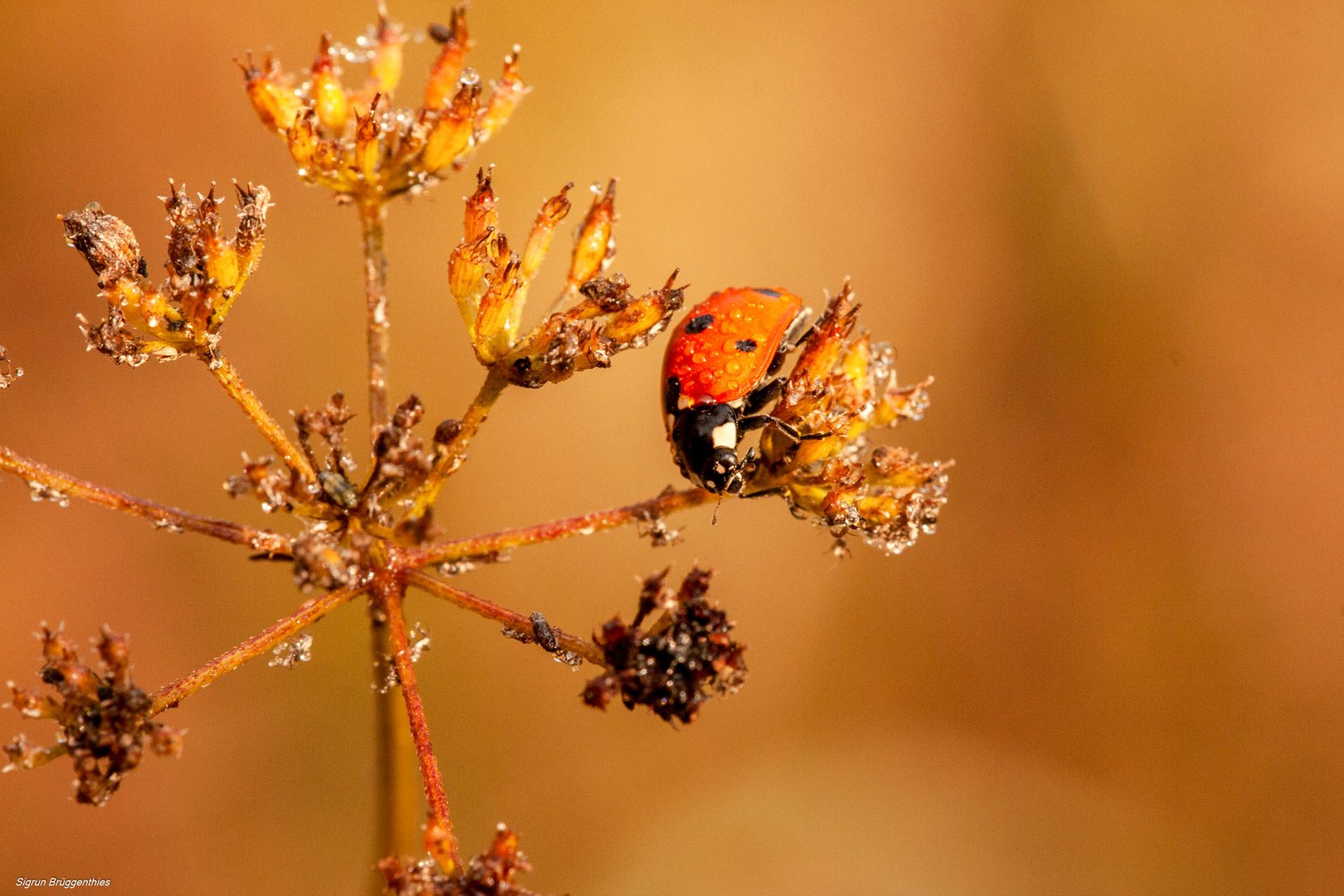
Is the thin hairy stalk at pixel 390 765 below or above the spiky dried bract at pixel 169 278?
below

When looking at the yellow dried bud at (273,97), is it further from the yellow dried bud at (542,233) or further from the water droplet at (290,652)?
the water droplet at (290,652)

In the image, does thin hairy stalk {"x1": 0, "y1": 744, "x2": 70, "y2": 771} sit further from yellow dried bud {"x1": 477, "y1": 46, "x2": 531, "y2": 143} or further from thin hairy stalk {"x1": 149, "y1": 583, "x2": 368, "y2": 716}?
yellow dried bud {"x1": 477, "y1": 46, "x2": 531, "y2": 143}

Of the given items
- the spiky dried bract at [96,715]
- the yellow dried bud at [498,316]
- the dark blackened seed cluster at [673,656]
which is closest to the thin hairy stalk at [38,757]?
the spiky dried bract at [96,715]

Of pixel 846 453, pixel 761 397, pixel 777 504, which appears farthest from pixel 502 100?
pixel 777 504

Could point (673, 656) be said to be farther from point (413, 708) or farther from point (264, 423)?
point (264, 423)

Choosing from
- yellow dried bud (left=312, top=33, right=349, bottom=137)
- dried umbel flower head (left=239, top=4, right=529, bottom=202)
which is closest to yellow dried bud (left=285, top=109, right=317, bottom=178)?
dried umbel flower head (left=239, top=4, right=529, bottom=202)
